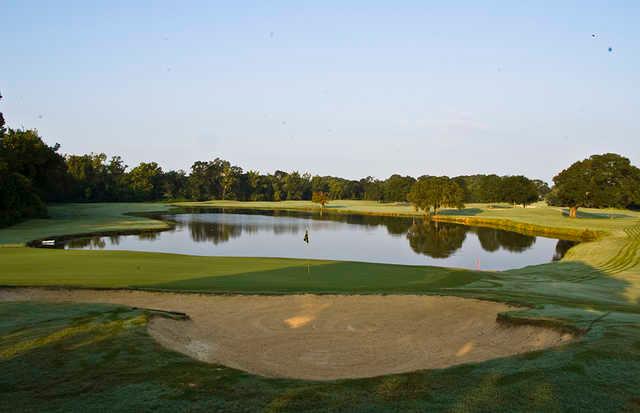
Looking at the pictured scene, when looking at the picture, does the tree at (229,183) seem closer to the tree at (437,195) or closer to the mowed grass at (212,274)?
the tree at (437,195)

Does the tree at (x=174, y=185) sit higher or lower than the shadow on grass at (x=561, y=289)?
higher

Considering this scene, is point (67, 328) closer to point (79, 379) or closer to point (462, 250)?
point (79, 379)

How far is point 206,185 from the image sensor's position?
186875 millimetres

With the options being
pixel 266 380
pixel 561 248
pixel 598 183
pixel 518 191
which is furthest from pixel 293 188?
pixel 266 380

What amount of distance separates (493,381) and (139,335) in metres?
8.13

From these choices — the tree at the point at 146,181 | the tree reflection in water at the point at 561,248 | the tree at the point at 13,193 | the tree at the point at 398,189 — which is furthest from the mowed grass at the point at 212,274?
the tree at the point at 398,189

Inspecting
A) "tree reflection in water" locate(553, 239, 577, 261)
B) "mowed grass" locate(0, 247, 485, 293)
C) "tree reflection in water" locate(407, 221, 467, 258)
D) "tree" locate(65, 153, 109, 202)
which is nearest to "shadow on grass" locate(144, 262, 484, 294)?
"mowed grass" locate(0, 247, 485, 293)

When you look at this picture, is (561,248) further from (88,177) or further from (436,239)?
(88,177)

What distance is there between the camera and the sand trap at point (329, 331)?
1106 cm

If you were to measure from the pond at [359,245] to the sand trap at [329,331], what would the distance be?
2361 centimetres

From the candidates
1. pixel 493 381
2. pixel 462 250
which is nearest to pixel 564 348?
pixel 493 381

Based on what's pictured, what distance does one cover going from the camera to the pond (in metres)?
42.7

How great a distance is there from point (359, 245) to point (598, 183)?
197 ft

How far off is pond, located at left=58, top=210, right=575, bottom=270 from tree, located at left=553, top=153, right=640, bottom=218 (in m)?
19.9
